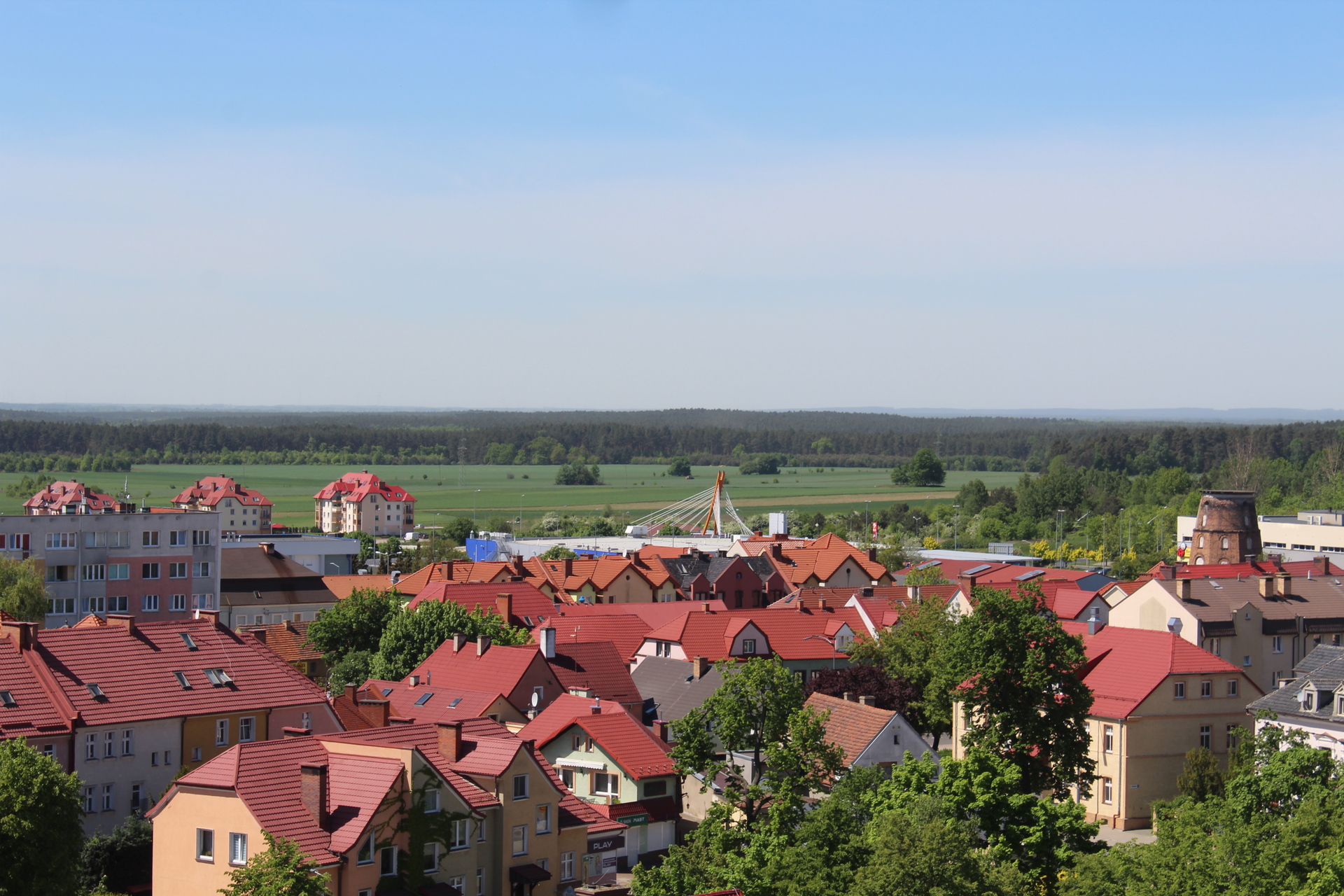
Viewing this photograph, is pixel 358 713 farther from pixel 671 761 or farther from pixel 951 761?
pixel 951 761

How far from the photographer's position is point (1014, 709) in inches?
1898

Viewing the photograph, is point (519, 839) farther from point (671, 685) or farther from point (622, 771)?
point (671, 685)

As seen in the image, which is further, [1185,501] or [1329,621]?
[1185,501]

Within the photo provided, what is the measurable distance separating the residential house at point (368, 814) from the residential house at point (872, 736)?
636 inches

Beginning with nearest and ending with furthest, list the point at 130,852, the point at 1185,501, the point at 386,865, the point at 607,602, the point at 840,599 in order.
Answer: the point at 386,865, the point at 130,852, the point at 840,599, the point at 607,602, the point at 1185,501

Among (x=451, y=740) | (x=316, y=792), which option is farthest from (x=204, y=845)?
(x=451, y=740)

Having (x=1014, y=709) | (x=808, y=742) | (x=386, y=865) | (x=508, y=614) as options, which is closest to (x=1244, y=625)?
(x=1014, y=709)

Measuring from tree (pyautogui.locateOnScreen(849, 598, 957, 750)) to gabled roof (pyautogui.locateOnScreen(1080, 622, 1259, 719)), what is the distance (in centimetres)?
550

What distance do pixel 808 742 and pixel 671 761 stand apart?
9.42 metres

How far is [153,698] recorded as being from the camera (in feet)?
144

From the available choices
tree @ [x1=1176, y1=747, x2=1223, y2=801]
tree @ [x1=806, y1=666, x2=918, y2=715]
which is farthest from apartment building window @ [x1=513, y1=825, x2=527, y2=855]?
tree @ [x1=1176, y1=747, x2=1223, y2=801]

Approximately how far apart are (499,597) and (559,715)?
992 inches

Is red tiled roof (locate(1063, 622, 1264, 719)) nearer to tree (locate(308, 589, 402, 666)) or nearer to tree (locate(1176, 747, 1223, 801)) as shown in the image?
tree (locate(1176, 747, 1223, 801))

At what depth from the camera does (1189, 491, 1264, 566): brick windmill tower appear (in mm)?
109062
